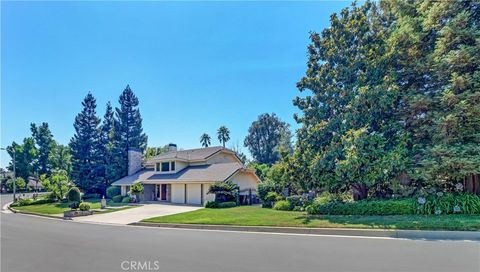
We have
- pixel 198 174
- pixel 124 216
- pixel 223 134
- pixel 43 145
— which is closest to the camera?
pixel 124 216

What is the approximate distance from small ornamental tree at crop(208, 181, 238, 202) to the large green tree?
109 ft

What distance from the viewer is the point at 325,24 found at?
666 inches

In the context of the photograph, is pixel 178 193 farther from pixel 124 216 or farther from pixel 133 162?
pixel 133 162

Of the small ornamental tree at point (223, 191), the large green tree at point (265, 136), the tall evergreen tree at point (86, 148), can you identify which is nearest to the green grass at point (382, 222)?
the small ornamental tree at point (223, 191)

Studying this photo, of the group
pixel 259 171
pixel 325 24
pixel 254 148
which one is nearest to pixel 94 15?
pixel 325 24

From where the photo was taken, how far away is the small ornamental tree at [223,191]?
74.4 feet

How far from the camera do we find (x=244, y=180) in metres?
27.0

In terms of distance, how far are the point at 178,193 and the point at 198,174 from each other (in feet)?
9.88

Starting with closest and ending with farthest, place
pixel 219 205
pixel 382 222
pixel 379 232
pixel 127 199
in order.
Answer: pixel 379 232 < pixel 382 222 < pixel 219 205 < pixel 127 199

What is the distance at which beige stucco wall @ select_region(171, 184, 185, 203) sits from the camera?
27188mm

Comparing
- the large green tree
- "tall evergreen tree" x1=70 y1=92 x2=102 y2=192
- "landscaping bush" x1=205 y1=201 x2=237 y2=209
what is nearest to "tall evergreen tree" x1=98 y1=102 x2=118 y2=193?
"tall evergreen tree" x1=70 y1=92 x2=102 y2=192

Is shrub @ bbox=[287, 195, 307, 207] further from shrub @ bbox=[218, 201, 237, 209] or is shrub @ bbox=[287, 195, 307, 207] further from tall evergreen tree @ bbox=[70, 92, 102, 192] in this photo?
tall evergreen tree @ bbox=[70, 92, 102, 192]

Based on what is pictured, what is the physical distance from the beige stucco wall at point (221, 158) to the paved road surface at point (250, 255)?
20.7 metres

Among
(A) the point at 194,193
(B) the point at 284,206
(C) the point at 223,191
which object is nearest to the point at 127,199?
(A) the point at 194,193
